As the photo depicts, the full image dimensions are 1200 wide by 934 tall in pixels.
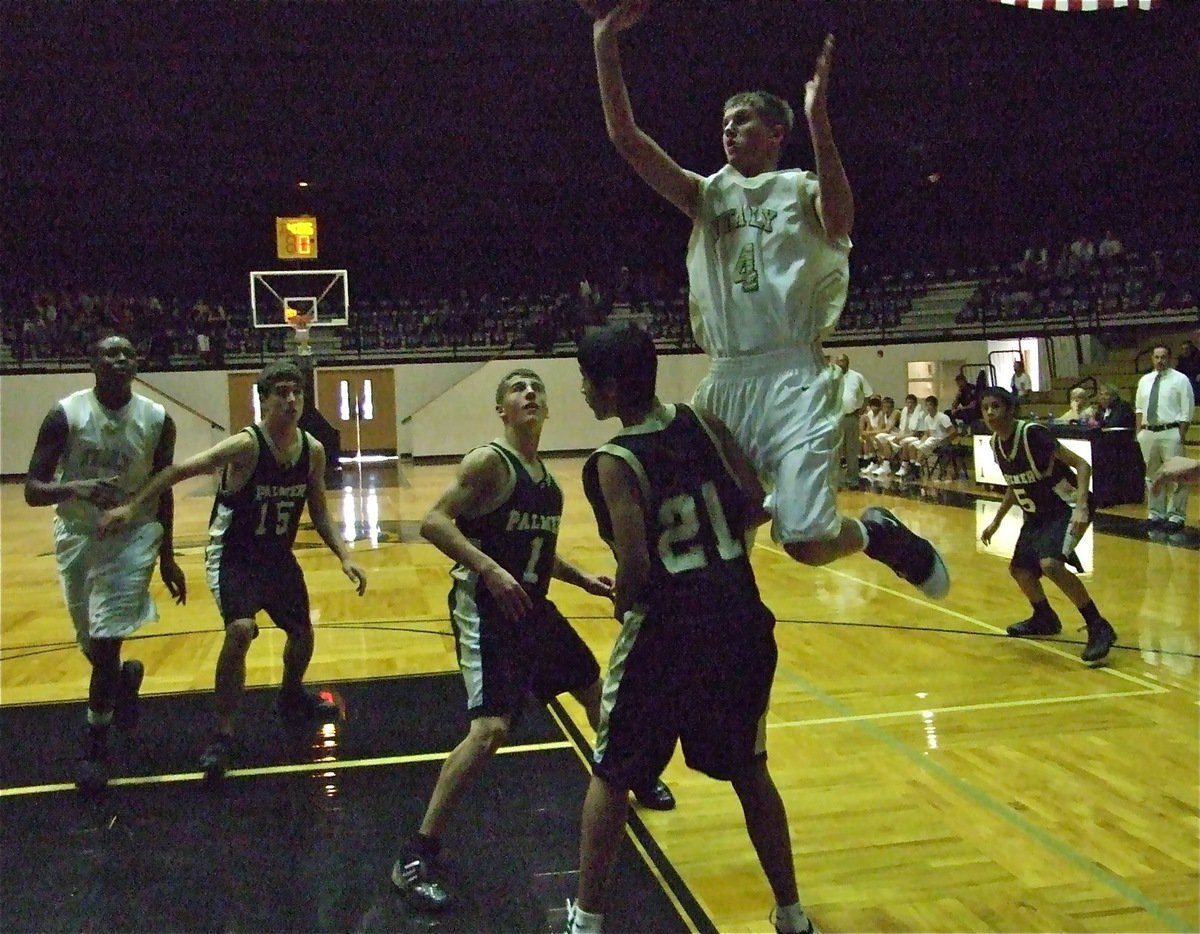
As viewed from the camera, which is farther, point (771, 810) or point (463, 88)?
point (463, 88)

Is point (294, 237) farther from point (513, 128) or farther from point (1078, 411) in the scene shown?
point (1078, 411)

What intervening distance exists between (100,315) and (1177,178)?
73.7ft

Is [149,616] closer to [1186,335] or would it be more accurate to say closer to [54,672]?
[54,672]

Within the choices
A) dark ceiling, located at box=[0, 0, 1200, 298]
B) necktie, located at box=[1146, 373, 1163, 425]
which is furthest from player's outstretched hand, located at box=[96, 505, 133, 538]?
necktie, located at box=[1146, 373, 1163, 425]

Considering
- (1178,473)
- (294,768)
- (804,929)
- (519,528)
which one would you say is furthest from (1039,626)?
(294,768)

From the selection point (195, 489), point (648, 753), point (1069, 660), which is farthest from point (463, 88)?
point (648, 753)

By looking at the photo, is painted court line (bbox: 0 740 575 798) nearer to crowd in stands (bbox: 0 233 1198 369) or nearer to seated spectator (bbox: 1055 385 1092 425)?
seated spectator (bbox: 1055 385 1092 425)

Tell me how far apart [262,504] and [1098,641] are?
4080 millimetres

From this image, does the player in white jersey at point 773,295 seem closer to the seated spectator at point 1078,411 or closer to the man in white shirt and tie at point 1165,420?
the man in white shirt and tie at point 1165,420

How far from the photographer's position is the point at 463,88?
14391mm

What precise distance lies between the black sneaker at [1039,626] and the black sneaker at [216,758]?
4.20 meters

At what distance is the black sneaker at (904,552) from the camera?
302 cm

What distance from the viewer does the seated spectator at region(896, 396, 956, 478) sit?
1595cm

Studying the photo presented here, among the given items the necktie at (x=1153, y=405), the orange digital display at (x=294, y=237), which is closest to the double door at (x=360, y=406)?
the orange digital display at (x=294, y=237)
